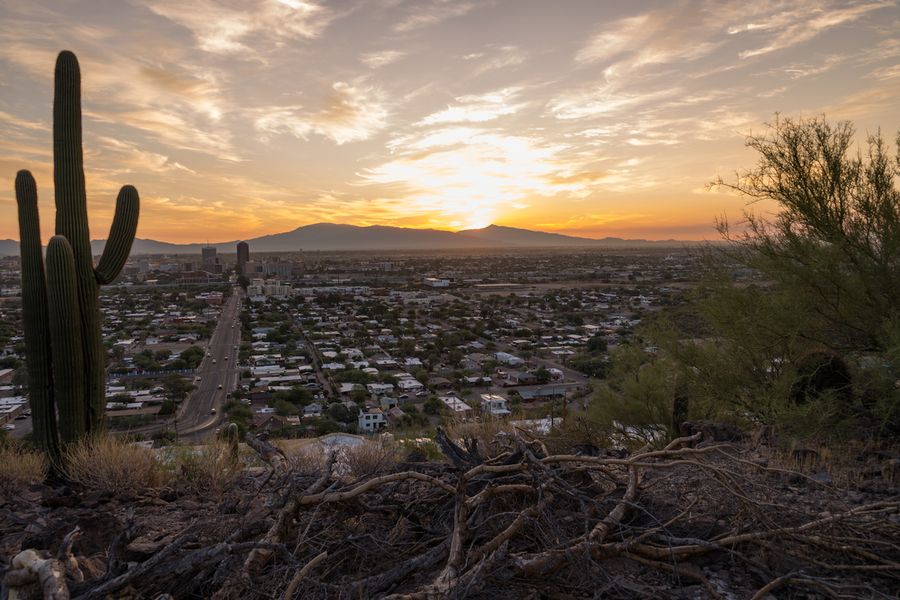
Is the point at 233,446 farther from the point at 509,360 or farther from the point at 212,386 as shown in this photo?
the point at 509,360

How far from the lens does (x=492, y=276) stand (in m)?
109

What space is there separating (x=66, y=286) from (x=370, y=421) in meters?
12.1

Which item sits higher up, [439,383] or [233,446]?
[233,446]

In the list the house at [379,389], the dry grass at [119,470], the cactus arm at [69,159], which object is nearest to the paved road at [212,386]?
the house at [379,389]

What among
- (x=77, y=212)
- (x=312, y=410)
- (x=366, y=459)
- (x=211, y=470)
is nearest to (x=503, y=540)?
(x=366, y=459)

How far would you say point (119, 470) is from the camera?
5.89 m

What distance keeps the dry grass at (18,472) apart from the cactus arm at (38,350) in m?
0.41

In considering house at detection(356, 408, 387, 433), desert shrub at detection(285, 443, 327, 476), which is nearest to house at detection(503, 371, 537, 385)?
house at detection(356, 408, 387, 433)

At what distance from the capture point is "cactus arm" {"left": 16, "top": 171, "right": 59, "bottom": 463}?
880 cm

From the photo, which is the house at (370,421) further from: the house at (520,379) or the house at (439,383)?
the house at (520,379)

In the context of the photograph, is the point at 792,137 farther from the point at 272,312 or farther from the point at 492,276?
the point at 492,276

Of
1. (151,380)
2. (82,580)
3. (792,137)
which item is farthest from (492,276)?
(82,580)

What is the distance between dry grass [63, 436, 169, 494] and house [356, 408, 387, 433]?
12.4 metres

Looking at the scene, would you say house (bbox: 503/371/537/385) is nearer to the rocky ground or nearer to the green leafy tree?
the green leafy tree
